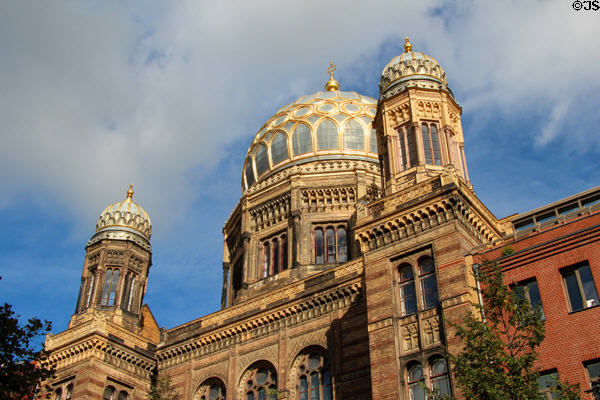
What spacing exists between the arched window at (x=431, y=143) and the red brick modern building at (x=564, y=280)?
6467 millimetres

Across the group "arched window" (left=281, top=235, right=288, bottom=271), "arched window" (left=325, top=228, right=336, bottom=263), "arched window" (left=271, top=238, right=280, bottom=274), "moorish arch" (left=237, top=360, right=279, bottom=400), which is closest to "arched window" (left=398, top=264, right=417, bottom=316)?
"moorish arch" (left=237, top=360, right=279, bottom=400)

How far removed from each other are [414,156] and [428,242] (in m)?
6.34

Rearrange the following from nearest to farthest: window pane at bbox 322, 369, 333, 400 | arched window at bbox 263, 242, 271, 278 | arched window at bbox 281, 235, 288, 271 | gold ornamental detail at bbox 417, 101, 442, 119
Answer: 1. window pane at bbox 322, 369, 333, 400
2. gold ornamental detail at bbox 417, 101, 442, 119
3. arched window at bbox 281, 235, 288, 271
4. arched window at bbox 263, 242, 271, 278

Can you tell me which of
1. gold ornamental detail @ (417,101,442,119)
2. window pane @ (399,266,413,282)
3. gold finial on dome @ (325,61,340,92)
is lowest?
window pane @ (399,266,413,282)

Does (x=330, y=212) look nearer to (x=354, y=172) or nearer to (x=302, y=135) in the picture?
(x=354, y=172)

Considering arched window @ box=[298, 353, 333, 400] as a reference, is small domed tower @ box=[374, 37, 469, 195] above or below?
above

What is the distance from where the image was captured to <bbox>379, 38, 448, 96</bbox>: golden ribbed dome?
98.9 feet

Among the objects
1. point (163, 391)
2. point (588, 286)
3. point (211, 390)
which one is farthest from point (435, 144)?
point (163, 391)

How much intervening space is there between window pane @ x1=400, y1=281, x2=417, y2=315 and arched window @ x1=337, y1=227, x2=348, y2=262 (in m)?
13.8

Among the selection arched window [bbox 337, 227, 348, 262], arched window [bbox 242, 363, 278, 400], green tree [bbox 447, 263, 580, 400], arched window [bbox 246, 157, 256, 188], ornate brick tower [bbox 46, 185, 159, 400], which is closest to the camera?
green tree [bbox 447, 263, 580, 400]

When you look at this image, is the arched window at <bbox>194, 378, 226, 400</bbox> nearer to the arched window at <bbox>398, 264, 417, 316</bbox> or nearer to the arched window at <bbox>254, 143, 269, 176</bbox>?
the arched window at <bbox>398, 264, 417, 316</bbox>

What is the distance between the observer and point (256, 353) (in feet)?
92.2

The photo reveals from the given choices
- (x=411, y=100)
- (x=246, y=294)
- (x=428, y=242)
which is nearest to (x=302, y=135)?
(x=246, y=294)

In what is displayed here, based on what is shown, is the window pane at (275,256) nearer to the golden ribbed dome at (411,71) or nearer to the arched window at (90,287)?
the arched window at (90,287)
